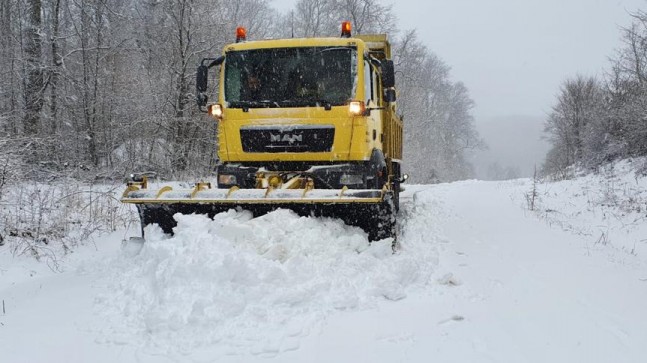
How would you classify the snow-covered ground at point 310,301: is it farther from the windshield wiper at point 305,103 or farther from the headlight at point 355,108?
the windshield wiper at point 305,103

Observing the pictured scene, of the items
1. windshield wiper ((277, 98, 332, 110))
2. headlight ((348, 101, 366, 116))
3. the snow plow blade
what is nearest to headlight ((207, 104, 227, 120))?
windshield wiper ((277, 98, 332, 110))

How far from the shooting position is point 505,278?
14.9ft

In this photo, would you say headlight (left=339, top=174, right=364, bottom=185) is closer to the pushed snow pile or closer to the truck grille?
the truck grille

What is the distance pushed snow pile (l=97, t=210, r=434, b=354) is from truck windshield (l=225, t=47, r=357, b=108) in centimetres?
188

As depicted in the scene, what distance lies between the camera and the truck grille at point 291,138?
19.6 ft

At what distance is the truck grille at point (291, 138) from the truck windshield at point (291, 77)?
0.33 m

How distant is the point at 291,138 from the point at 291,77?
0.88m

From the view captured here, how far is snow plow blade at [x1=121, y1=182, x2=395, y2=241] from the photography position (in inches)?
187

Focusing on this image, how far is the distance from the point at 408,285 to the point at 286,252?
3.73ft

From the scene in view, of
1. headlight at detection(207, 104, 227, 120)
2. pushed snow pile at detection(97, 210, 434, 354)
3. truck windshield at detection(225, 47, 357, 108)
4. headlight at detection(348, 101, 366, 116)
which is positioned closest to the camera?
pushed snow pile at detection(97, 210, 434, 354)

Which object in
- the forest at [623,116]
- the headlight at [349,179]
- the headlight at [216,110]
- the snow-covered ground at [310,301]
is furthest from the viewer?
the forest at [623,116]

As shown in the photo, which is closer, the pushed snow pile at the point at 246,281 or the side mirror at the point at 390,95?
the pushed snow pile at the point at 246,281

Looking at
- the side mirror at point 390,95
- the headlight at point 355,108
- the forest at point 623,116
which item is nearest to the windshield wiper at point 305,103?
the headlight at point 355,108

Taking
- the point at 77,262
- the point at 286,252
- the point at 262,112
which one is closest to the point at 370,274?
the point at 286,252
